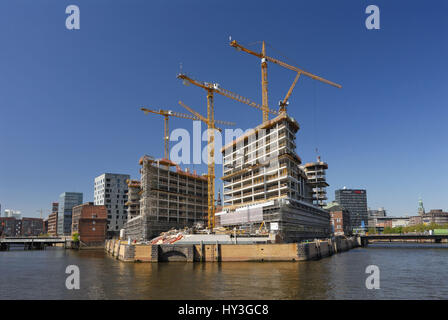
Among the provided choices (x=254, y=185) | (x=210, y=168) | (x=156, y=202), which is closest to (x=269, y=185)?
(x=254, y=185)

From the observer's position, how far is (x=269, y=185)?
15588cm

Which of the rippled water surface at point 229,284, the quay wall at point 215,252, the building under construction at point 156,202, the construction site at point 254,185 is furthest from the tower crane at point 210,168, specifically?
the rippled water surface at point 229,284

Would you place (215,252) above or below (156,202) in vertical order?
below

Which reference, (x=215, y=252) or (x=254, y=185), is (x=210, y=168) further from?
(x=215, y=252)

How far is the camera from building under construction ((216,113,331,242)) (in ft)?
459

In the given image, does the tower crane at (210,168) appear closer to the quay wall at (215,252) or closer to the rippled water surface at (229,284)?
the quay wall at (215,252)

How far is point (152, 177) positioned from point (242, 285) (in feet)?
461

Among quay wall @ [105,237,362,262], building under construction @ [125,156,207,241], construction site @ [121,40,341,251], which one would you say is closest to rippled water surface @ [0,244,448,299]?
quay wall @ [105,237,362,262]

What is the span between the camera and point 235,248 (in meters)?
92.0

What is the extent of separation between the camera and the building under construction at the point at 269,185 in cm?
13988

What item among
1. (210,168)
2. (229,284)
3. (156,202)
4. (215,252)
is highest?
(210,168)

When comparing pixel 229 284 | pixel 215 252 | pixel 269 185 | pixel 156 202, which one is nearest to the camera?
pixel 229 284

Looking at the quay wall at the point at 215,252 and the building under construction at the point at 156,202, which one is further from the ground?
the building under construction at the point at 156,202
